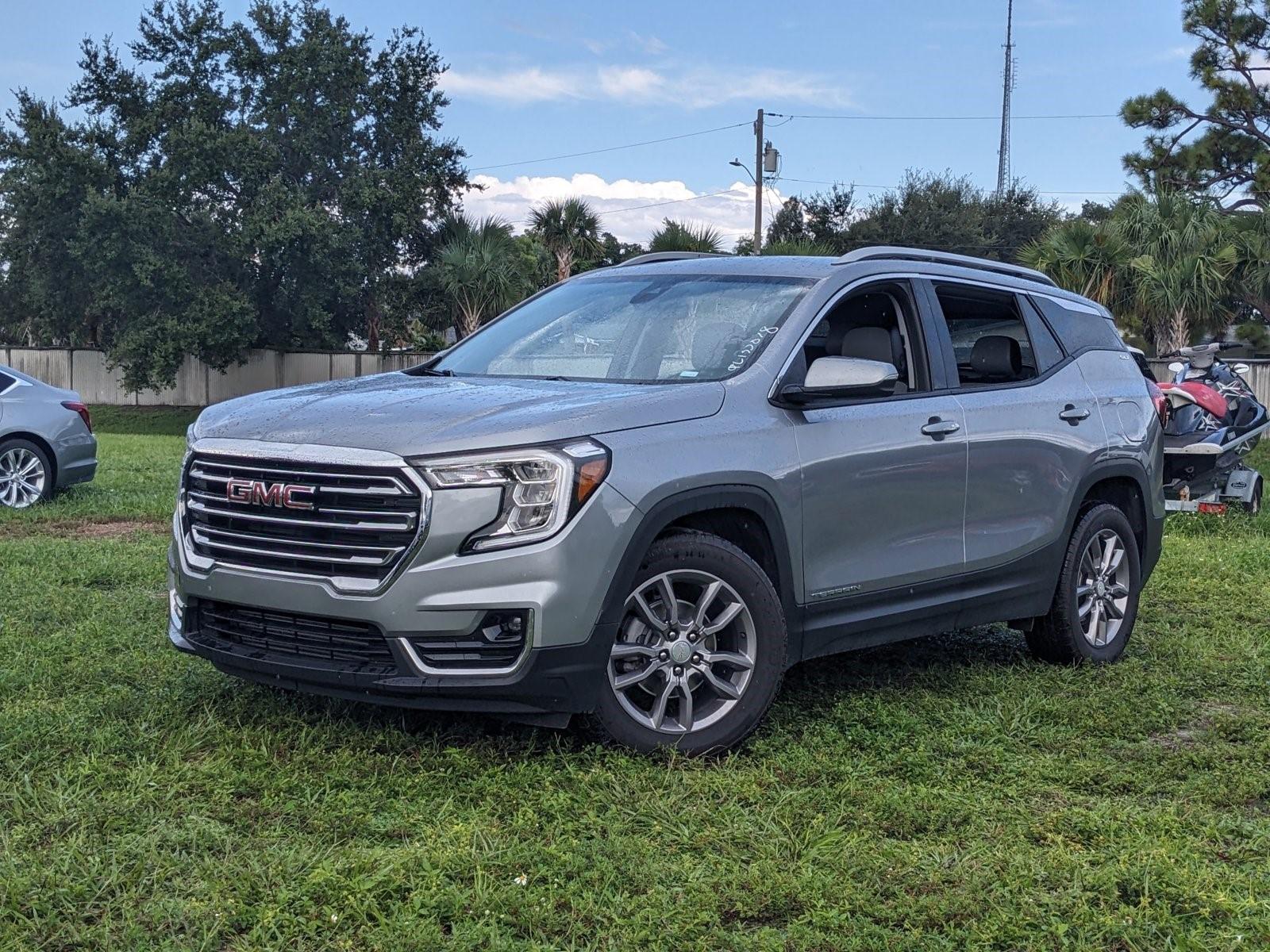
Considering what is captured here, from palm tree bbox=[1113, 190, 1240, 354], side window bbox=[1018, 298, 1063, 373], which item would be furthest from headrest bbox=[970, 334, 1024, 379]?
palm tree bbox=[1113, 190, 1240, 354]

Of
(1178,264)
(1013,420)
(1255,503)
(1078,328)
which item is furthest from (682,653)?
(1178,264)

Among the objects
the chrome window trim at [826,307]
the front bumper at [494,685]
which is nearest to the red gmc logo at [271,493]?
the front bumper at [494,685]

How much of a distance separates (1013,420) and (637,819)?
9.45 feet

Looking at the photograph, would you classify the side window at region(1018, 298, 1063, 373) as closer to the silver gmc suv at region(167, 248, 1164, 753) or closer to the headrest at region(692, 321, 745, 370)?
the silver gmc suv at region(167, 248, 1164, 753)

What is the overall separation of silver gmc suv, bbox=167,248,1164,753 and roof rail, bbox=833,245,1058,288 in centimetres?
3

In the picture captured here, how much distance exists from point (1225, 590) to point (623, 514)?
5743 mm

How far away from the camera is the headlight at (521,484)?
436 centimetres

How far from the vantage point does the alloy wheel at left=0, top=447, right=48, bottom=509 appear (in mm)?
12086

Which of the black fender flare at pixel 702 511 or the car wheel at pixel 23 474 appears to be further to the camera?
the car wheel at pixel 23 474

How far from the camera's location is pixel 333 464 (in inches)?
175

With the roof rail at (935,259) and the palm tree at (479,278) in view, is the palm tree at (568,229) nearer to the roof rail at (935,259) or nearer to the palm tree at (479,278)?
the palm tree at (479,278)

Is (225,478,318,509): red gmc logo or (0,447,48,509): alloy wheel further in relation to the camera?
(0,447,48,509): alloy wheel

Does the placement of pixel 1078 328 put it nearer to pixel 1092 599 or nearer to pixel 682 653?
pixel 1092 599

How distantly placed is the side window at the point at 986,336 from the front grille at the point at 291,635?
117 inches
